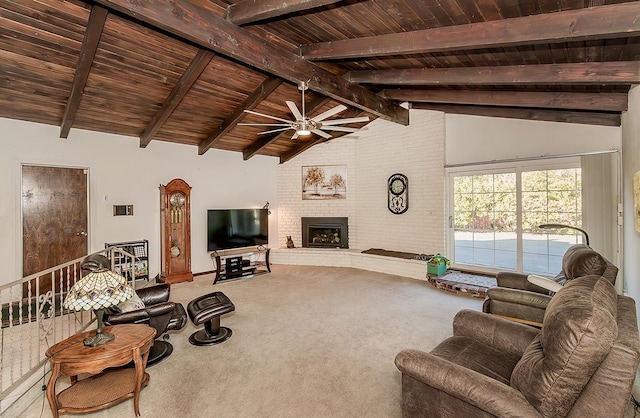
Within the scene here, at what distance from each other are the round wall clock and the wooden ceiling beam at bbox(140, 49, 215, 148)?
167 inches

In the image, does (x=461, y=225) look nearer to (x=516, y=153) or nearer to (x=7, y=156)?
(x=516, y=153)

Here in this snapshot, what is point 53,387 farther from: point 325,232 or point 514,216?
point 514,216

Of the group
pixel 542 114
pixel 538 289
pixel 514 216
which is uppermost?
pixel 542 114

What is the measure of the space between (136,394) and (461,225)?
211 inches

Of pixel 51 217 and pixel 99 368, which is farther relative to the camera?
pixel 51 217

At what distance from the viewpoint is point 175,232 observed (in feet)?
19.1

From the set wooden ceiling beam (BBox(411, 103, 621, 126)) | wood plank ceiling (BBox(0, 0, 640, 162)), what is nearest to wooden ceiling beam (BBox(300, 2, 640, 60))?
wood plank ceiling (BBox(0, 0, 640, 162))

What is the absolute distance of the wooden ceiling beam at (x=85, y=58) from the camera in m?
2.67

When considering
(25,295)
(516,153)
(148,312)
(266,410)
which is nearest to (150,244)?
(25,295)

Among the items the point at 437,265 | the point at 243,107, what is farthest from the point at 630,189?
the point at 243,107

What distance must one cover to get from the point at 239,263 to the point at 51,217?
3.14 m

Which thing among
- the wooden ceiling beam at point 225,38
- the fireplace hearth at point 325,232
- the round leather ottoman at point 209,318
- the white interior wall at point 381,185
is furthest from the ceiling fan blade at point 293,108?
the fireplace hearth at point 325,232

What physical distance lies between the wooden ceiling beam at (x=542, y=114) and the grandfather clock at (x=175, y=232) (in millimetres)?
5101

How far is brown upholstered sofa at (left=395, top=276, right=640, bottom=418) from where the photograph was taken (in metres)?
1.30
